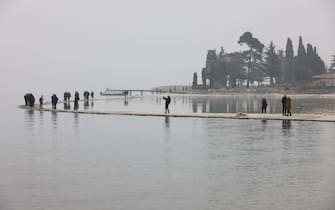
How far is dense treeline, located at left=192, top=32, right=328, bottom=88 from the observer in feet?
410

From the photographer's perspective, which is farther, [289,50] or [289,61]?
[289,50]

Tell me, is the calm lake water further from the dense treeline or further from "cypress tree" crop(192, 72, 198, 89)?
"cypress tree" crop(192, 72, 198, 89)

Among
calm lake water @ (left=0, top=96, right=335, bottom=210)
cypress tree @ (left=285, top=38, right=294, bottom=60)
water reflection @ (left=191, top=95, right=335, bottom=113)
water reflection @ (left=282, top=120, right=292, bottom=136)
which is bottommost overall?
calm lake water @ (left=0, top=96, right=335, bottom=210)

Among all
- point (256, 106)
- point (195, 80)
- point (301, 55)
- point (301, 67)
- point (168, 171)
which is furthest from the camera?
point (195, 80)

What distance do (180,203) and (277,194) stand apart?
2203mm

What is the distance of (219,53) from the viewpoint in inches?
6088

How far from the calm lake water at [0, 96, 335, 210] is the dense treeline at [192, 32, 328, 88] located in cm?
10458

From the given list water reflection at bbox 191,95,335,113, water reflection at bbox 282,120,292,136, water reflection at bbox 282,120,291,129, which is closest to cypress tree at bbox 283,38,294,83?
water reflection at bbox 191,95,335,113

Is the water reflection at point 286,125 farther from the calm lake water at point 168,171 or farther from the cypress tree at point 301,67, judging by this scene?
the cypress tree at point 301,67

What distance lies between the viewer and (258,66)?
461ft

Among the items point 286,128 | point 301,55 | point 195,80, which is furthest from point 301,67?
point 286,128

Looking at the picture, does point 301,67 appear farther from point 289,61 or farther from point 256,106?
point 256,106

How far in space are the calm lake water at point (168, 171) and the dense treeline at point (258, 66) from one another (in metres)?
105

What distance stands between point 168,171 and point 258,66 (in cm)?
12937
